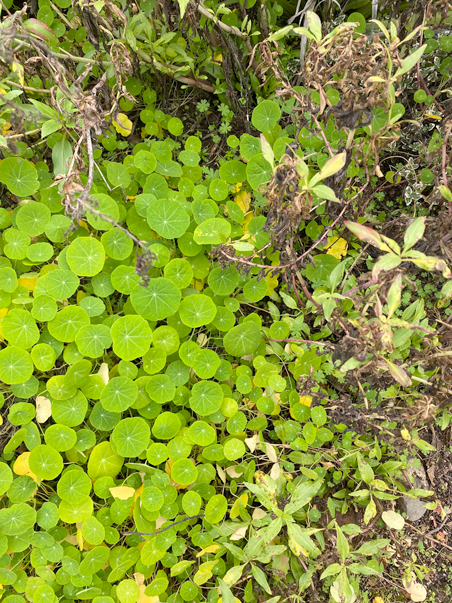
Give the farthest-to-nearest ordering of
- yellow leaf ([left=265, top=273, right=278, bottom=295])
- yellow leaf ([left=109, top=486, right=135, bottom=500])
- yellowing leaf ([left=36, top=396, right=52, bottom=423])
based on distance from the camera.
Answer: yellow leaf ([left=265, top=273, right=278, bottom=295]) < yellowing leaf ([left=36, top=396, right=52, bottom=423]) < yellow leaf ([left=109, top=486, right=135, bottom=500])

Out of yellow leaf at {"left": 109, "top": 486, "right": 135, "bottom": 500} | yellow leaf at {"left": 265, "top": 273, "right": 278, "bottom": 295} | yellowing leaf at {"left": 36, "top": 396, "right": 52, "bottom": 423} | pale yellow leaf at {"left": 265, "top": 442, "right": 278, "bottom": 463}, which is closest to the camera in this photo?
yellow leaf at {"left": 109, "top": 486, "right": 135, "bottom": 500}

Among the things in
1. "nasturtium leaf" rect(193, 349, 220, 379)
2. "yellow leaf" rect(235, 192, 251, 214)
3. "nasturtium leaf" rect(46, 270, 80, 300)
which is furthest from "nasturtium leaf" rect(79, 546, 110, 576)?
"yellow leaf" rect(235, 192, 251, 214)

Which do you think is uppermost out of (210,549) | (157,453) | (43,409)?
(43,409)

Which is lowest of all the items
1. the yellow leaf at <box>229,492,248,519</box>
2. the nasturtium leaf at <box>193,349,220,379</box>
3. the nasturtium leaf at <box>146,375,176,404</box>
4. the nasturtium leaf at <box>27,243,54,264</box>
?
the yellow leaf at <box>229,492,248,519</box>

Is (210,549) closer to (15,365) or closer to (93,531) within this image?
(93,531)

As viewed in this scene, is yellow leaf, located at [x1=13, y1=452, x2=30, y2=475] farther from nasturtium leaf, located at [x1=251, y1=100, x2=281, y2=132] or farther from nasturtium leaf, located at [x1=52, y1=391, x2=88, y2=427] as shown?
nasturtium leaf, located at [x1=251, y1=100, x2=281, y2=132]

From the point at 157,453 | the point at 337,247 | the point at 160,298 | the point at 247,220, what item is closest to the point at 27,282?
the point at 160,298

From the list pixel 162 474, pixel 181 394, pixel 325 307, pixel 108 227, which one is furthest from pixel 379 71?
pixel 162 474
